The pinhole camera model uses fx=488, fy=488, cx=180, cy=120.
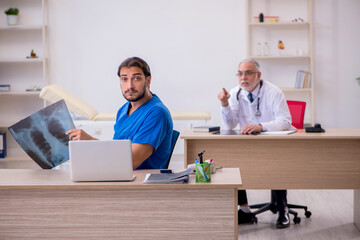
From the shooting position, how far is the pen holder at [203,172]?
2043 mm

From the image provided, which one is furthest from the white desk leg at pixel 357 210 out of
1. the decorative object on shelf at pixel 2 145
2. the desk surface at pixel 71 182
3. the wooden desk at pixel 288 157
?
the decorative object on shelf at pixel 2 145

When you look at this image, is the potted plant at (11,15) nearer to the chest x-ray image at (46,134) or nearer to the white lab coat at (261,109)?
the white lab coat at (261,109)

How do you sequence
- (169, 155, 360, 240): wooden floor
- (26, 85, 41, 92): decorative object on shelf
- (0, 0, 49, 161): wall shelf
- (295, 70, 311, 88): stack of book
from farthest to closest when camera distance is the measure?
(0, 0, 49, 161): wall shelf
(26, 85, 41, 92): decorative object on shelf
(295, 70, 311, 88): stack of book
(169, 155, 360, 240): wooden floor

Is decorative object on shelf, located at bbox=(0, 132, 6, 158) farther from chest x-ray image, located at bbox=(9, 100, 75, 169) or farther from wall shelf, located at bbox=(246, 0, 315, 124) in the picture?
chest x-ray image, located at bbox=(9, 100, 75, 169)

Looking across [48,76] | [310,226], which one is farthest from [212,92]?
[310,226]

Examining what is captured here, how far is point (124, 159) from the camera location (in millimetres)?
2004

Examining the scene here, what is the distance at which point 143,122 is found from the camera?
8.16 feet

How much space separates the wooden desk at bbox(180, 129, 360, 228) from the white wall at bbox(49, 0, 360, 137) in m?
3.09

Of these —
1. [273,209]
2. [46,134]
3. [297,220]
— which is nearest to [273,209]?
[273,209]

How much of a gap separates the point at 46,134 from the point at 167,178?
0.72 metres

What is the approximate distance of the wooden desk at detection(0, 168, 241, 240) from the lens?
2.00 meters

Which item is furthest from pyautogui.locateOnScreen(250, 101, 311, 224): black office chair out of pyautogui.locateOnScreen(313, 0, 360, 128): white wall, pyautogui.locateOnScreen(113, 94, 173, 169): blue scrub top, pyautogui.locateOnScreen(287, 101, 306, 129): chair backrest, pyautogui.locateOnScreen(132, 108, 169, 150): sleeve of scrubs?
pyautogui.locateOnScreen(313, 0, 360, 128): white wall

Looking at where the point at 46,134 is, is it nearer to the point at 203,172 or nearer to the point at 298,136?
the point at 203,172

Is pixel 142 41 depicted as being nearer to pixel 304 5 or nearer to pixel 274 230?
pixel 304 5
